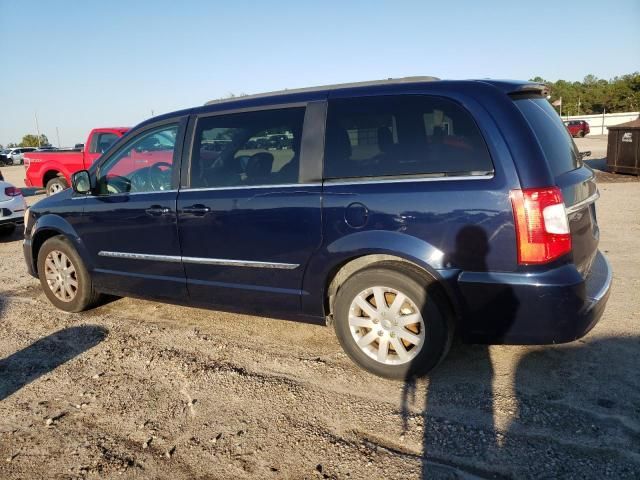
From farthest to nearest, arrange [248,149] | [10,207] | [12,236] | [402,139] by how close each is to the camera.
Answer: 1. [12,236]
2. [10,207]
3. [248,149]
4. [402,139]

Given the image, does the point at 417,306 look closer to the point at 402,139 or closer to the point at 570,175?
the point at 402,139

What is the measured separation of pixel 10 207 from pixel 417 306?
8406mm

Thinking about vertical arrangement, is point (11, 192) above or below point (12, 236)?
above

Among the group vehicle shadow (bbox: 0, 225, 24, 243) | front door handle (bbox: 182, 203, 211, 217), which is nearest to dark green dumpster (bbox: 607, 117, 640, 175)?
front door handle (bbox: 182, 203, 211, 217)

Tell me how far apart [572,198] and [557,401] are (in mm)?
1200

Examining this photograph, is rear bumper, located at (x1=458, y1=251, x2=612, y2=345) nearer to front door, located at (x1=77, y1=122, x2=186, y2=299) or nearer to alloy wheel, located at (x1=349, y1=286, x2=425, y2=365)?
alloy wheel, located at (x1=349, y1=286, x2=425, y2=365)

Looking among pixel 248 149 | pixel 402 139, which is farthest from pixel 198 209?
pixel 402 139

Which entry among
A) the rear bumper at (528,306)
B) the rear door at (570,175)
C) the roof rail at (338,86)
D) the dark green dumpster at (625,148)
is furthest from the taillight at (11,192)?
the dark green dumpster at (625,148)

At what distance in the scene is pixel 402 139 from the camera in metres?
3.25

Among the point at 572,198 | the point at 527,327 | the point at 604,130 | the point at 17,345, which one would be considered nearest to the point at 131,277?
the point at 17,345

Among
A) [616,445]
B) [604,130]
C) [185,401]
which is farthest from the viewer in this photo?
[604,130]

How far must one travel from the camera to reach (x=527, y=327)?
3000 millimetres

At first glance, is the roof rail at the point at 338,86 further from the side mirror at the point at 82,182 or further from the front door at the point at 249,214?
the side mirror at the point at 82,182

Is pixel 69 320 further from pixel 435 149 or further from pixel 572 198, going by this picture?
pixel 572 198
